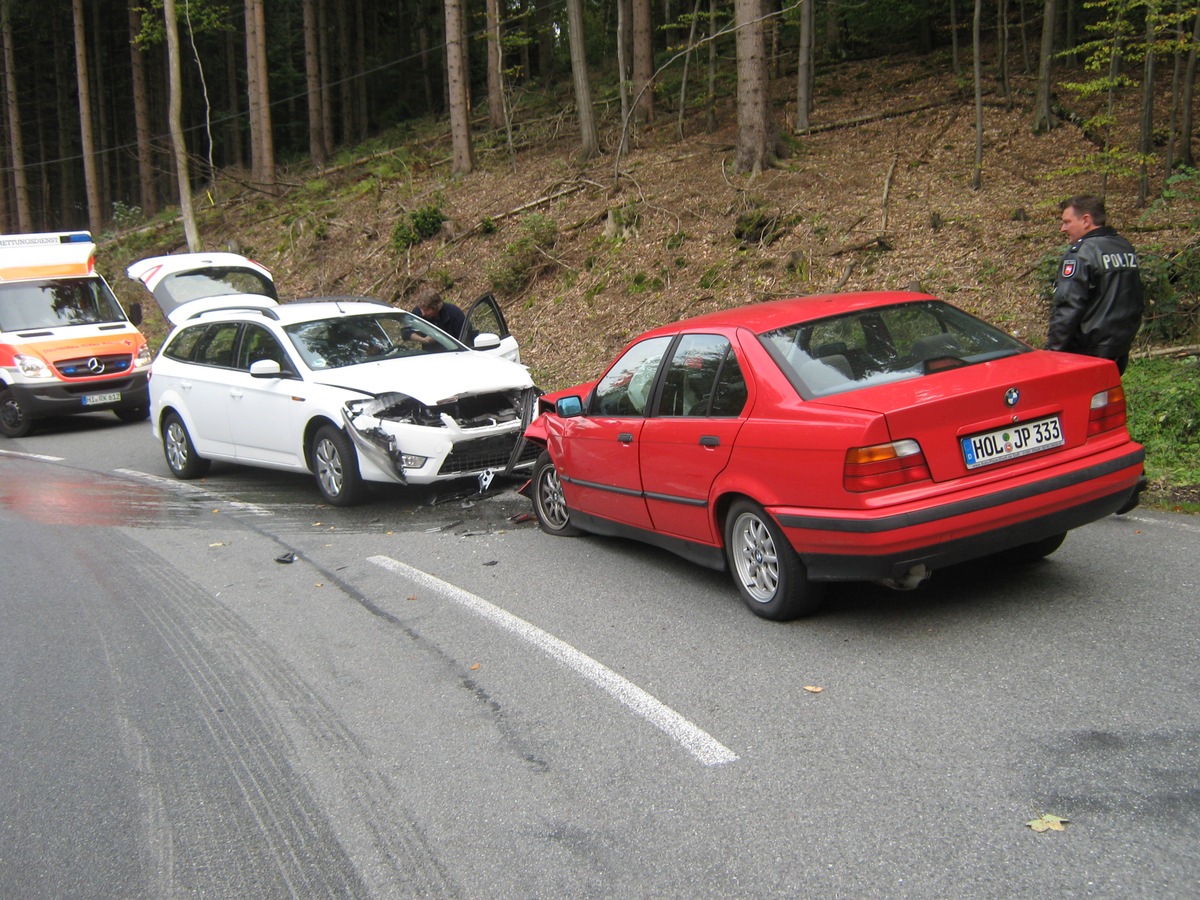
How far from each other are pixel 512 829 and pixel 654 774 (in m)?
0.60

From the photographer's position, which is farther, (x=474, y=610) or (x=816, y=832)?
(x=474, y=610)

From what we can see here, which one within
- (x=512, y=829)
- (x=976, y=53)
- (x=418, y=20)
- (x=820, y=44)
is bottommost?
(x=512, y=829)

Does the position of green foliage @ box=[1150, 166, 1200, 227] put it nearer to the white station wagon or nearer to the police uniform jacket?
the police uniform jacket

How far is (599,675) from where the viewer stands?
5.06 meters

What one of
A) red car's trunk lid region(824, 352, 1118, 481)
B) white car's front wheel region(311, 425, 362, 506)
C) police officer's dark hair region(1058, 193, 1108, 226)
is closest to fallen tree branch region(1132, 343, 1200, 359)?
police officer's dark hair region(1058, 193, 1108, 226)

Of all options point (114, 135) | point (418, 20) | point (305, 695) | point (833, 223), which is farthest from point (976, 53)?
point (114, 135)

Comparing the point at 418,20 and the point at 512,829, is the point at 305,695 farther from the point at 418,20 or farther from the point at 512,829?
the point at 418,20

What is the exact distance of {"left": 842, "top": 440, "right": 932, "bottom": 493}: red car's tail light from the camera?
4.84 m

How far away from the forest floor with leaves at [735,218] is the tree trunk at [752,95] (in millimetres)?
399

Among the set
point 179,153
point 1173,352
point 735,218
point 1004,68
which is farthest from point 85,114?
point 1173,352

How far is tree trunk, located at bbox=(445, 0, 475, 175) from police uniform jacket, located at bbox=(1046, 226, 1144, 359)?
62.6 feet

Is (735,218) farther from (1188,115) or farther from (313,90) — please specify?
(313,90)

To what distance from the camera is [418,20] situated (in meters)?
43.2

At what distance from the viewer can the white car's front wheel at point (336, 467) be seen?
927 cm
